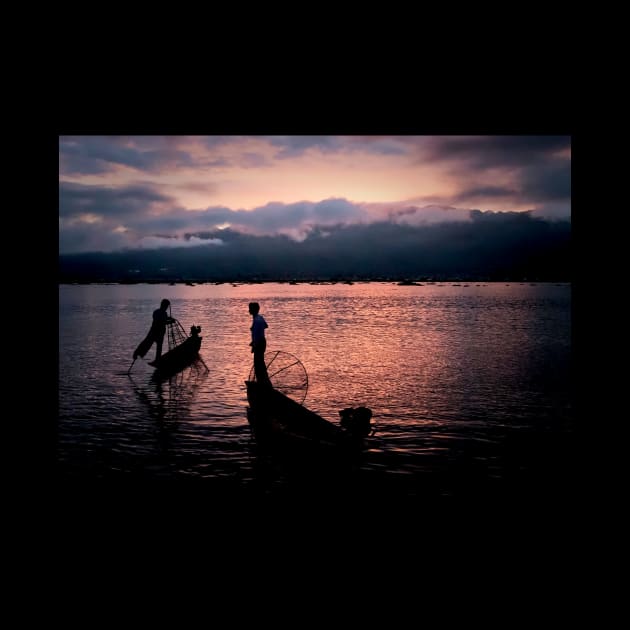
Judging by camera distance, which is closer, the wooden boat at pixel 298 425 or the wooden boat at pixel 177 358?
the wooden boat at pixel 298 425

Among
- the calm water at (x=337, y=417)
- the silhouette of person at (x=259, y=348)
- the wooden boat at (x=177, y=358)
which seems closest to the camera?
the calm water at (x=337, y=417)

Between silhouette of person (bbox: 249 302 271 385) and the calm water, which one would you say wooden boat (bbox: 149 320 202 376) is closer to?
the calm water

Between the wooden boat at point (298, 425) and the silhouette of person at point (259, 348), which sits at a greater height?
the silhouette of person at point (259, 348)

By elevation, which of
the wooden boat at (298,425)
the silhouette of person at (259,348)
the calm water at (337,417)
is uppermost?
Result: the silhouette of person at (259,348)

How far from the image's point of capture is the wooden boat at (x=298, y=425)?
8.41 meters

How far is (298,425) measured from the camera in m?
9.68

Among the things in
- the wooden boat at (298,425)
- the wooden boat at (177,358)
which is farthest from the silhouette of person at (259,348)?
the wooden boat at (177,358)

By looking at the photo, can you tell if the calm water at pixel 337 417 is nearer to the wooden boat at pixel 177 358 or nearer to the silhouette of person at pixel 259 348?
the wooden boat at pixel 177 358

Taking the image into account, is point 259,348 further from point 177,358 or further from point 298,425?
point 177,358

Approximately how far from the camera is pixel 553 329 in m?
42.0

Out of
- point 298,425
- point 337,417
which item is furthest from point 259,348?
point 298,425

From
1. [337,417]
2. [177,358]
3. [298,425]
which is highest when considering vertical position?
[177,358]

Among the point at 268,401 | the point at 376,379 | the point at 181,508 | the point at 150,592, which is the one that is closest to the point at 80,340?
the point at 376,379
